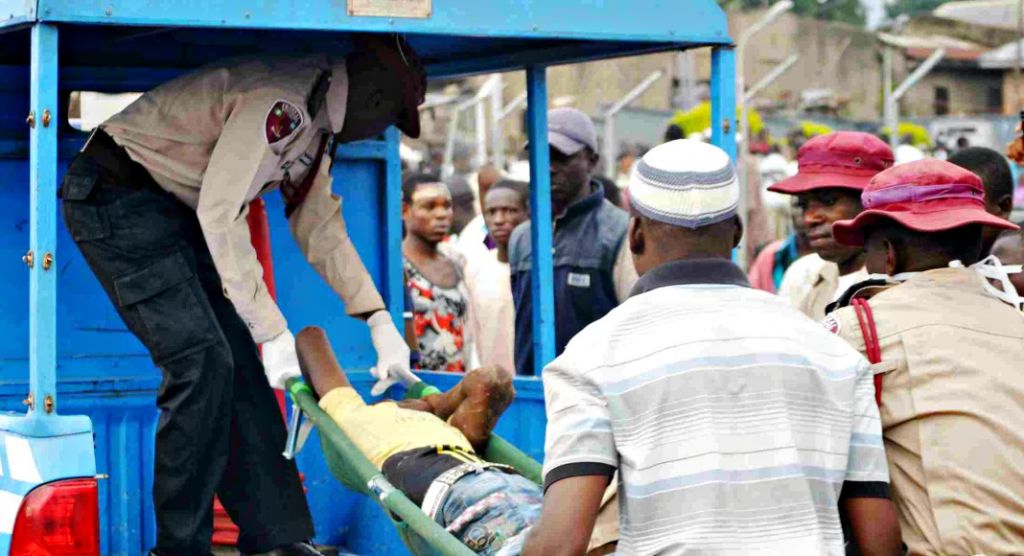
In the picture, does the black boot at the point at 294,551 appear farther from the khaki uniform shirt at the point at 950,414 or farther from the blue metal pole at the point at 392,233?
the khaki uniform shirt at the point at 950,414

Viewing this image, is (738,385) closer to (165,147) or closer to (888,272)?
(888,272)

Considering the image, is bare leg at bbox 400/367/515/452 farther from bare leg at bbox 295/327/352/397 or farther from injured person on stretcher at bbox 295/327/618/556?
bare leg at bbox 295/327/352/397

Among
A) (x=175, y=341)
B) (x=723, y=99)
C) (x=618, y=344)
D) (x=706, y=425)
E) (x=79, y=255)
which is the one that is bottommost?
(x=175, y=341)

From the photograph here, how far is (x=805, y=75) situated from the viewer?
124ft

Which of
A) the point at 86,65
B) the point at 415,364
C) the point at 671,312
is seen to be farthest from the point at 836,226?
the point at 415,364

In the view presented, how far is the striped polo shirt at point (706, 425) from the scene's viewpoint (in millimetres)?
2387

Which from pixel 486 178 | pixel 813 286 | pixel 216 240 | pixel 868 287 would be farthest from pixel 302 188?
pixel 486 178

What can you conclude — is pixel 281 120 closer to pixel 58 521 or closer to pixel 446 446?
pixel 446 446

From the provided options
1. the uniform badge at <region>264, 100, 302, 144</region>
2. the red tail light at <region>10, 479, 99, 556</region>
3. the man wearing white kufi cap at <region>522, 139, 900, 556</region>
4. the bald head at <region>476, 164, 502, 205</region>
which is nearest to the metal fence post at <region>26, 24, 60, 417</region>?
the red tail light at <region>10, 479, 99, 556</region>

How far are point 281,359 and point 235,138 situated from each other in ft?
2.03

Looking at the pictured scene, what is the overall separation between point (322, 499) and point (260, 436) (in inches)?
16.1

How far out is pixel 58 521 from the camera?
3113mm

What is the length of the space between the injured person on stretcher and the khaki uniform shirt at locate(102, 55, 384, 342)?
0.25 meters

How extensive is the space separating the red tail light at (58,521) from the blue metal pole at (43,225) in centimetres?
19
